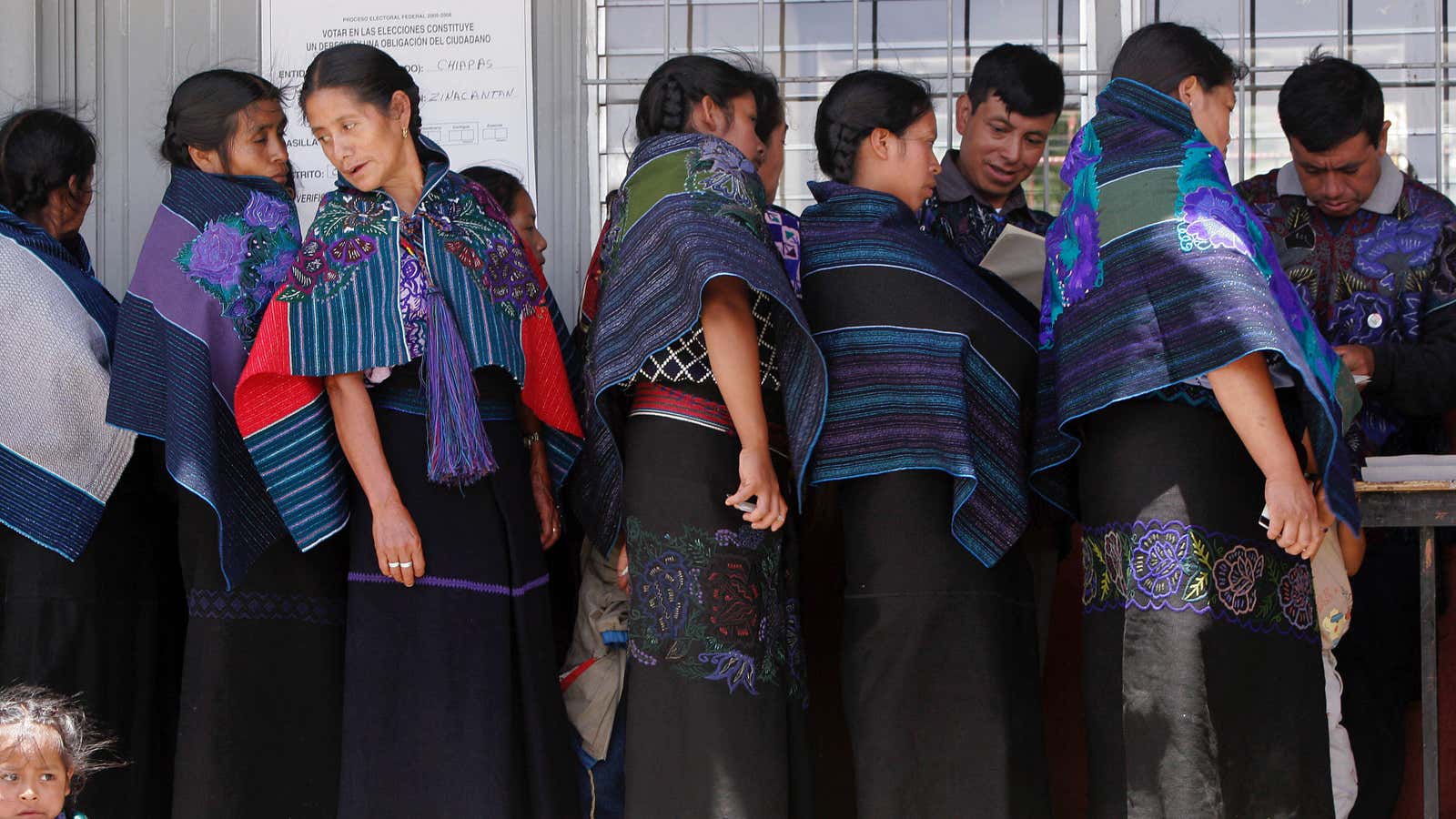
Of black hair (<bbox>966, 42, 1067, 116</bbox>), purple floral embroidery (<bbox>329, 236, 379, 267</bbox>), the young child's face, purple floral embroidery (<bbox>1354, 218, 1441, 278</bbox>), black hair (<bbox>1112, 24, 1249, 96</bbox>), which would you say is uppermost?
black hair (<bbox>966, 42, 1067, 116</bbox>)

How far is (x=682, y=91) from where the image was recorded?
310 cm

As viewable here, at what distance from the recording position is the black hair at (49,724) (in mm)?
2645

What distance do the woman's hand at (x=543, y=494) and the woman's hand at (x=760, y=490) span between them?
49 cm

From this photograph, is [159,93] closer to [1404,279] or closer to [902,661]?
[902,661]

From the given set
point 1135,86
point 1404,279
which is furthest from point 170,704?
point 1404,279

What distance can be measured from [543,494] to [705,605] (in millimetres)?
519

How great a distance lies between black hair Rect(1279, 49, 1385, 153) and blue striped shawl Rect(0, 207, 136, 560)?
106 inches

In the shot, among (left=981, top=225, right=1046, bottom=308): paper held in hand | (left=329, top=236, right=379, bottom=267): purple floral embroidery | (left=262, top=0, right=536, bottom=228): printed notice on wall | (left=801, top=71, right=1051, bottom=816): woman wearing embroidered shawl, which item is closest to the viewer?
(left=801, top=71, right=1051, bottom=816): woman wearing embroidered shawl

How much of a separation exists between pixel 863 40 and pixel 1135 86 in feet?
5.45

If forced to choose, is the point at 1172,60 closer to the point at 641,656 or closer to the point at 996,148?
the point at 996,148

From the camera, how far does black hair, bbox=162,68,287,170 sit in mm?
3252

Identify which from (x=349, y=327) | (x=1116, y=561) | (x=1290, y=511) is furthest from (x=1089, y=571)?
(x=349, y=327)

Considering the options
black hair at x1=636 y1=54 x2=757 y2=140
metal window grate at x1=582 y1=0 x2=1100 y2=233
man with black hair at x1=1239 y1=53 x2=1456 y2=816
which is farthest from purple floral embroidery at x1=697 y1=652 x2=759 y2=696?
metal window grate at x1=582 y1=0 x2=1100 y2=233

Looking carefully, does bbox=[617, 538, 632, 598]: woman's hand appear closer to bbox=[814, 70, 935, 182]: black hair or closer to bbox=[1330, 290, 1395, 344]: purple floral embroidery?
bbox=[814, 70, 935, 182]: black hair
